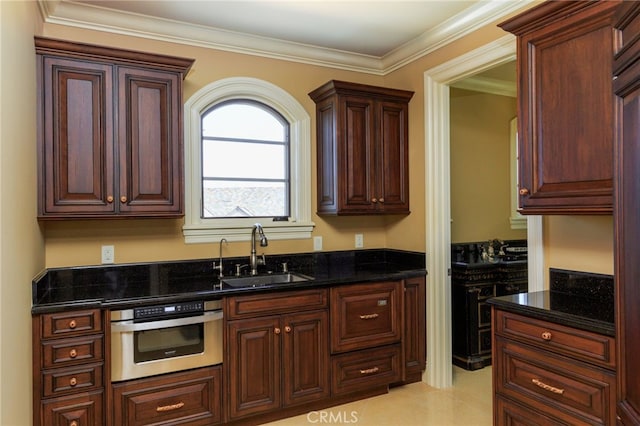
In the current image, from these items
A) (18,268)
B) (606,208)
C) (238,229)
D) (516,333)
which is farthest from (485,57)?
(18,268)

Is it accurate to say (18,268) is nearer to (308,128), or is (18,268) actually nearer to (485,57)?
(308,128)

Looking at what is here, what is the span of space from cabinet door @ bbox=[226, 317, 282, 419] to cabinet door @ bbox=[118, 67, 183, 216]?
865mm

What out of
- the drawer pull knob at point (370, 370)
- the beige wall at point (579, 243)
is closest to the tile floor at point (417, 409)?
the drawer pull knob at point (370, 370)

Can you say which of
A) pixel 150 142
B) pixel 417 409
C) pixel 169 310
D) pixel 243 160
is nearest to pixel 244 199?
pixel 243 160

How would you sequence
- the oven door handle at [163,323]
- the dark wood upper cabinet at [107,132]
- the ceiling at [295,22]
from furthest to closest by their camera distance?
the ceiling at [295,22] < the dark wood upper cabinet at [107,132] < the oven door handle at [163,323]

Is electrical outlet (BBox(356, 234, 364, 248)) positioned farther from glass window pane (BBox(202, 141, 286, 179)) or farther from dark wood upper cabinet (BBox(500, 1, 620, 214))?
dark wood upper cabinet (BBox(500, 1, 620, 214))

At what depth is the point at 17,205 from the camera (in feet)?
6.15

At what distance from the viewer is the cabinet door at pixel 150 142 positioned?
2604 millimetres

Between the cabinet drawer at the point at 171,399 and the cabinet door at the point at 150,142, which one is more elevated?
the cabinet door at the point at 150,142

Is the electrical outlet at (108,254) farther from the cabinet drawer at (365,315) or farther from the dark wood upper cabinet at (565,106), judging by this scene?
the dark wood upper cabinet at (565,106)

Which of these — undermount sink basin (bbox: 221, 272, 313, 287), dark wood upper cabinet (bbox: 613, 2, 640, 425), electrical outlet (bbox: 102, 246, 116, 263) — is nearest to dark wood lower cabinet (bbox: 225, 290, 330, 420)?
undermount sink basin (bbox: 221, 272, 313, 287)

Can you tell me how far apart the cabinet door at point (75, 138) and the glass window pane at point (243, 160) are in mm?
798

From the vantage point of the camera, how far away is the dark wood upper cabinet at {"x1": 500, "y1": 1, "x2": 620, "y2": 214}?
1.88m

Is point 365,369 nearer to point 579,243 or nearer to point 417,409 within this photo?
point 417,409
